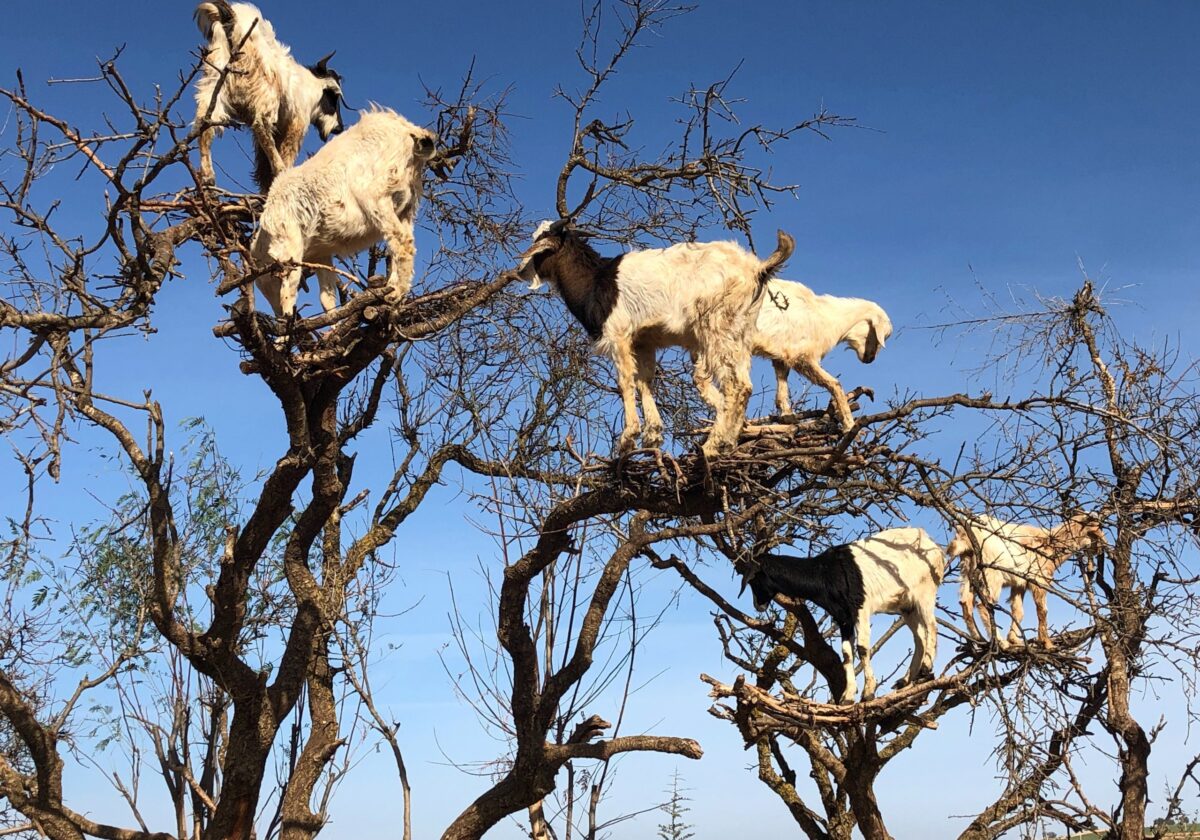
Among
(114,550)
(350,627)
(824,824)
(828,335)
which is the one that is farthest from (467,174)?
(824,824)

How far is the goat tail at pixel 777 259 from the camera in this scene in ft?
21.7

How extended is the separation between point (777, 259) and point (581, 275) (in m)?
1.18

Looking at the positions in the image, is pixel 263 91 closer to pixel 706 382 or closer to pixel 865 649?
pixel 706 382

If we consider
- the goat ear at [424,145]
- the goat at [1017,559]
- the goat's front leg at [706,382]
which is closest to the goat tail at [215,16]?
the goat ear at [424,145]

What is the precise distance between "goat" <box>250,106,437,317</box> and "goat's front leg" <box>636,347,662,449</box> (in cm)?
152

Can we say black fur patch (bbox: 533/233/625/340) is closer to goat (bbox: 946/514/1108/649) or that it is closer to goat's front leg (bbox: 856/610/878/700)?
goat's front leg (bbox: 856/610/878/700)

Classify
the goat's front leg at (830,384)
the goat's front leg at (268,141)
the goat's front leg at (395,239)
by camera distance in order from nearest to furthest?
the goat's front leg at (395,239), the goat's front leg at (830,384), the goat's front leg at (268,141)

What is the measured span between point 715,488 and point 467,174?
4.03 metres

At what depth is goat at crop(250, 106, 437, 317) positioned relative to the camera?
652cm

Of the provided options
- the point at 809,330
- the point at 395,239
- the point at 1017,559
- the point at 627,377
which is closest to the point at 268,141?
the point at 395,239

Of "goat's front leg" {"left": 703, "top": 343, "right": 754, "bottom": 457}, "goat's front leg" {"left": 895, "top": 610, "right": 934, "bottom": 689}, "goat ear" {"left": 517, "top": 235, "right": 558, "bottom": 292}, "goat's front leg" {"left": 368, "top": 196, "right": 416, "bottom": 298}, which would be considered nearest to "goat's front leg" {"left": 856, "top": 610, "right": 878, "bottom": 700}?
"goat's front leg" {"left": 895, "top": 610, "right": 934, "bottom": 689}

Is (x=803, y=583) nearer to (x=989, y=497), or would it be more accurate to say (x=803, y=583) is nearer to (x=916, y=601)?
(x=916, y=601)

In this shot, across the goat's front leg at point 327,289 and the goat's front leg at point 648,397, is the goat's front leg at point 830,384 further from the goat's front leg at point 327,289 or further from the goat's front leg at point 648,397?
the goat's front leg at point 327,289

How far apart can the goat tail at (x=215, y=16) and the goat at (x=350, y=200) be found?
74.7 inches
